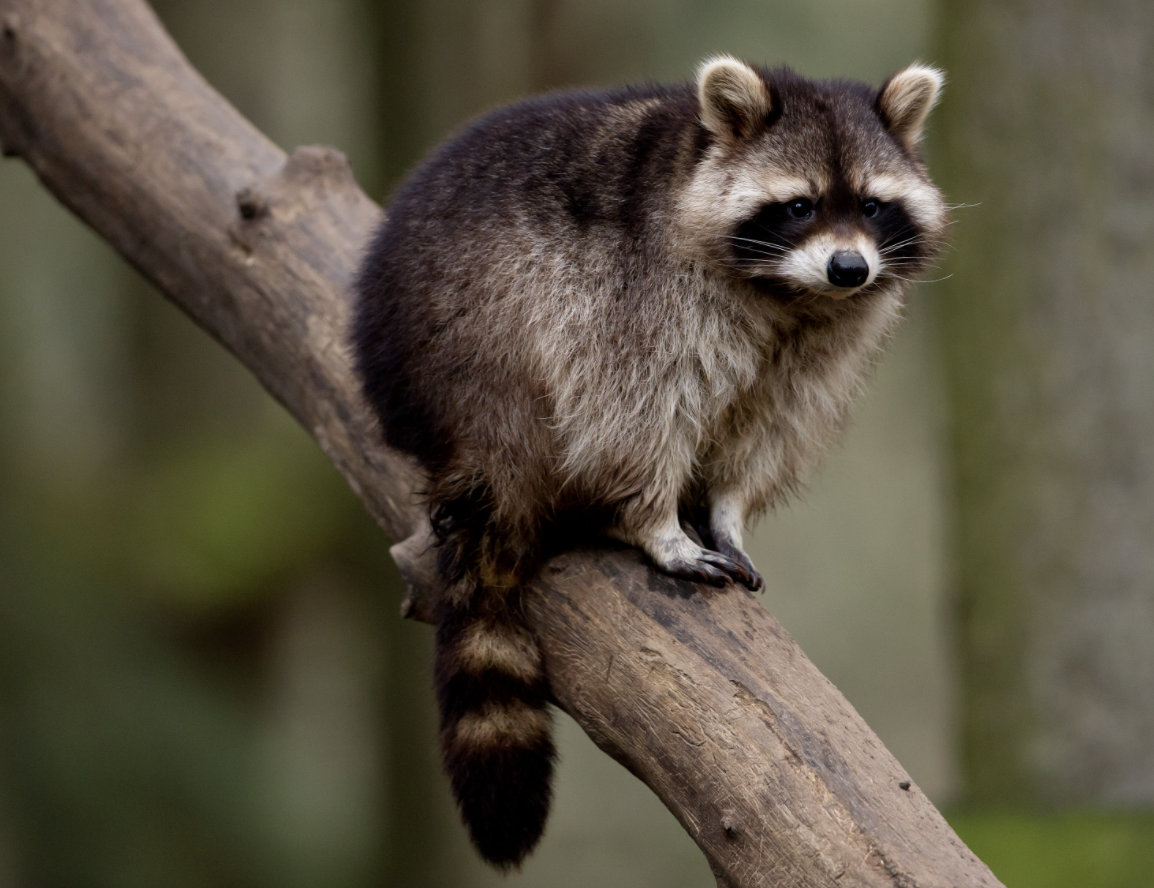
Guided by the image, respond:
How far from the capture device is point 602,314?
8.00 feet

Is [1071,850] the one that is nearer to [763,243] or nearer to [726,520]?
[726,520]

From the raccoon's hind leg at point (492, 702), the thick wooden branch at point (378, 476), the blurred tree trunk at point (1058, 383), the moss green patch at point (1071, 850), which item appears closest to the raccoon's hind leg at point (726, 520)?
the thick wooden branch at point (378, 476)

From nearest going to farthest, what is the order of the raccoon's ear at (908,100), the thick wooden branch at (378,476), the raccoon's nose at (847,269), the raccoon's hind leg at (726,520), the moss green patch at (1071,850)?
1. the thick wooden branch at (378,476)
2. the raccoon's nose at (847,269)
3. the raccoon's ear at (908,100)
4. the raccoon's hind leg at (726,520)
5. the moss green patch at (1071,850)

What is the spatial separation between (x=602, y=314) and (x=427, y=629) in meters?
3.12

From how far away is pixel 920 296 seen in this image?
551 centimetres

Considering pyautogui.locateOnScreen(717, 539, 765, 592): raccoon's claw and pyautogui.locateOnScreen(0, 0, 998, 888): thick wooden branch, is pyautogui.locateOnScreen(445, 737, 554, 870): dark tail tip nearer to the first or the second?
pyautogui.locateOnScreen(0, 0, 998, 888): thick wooden branch

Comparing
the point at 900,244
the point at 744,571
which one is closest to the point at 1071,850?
the point at 744,571

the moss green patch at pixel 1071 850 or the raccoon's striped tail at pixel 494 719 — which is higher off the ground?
the raccoon's striped tail at pixel 494 719

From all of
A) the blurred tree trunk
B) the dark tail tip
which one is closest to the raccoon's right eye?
the dark tail tip

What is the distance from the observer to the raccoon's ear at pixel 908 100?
8.14ft

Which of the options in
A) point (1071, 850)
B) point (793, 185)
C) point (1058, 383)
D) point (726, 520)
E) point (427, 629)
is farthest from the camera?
point (427, 629)

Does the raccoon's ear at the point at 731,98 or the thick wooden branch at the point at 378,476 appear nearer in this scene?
the thick wooden branch at the point at 378,476

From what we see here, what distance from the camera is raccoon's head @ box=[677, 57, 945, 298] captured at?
2.33 m

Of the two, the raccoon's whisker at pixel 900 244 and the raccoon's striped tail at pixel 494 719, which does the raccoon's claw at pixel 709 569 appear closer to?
the raccoon's striped tail at pixel 494 719
